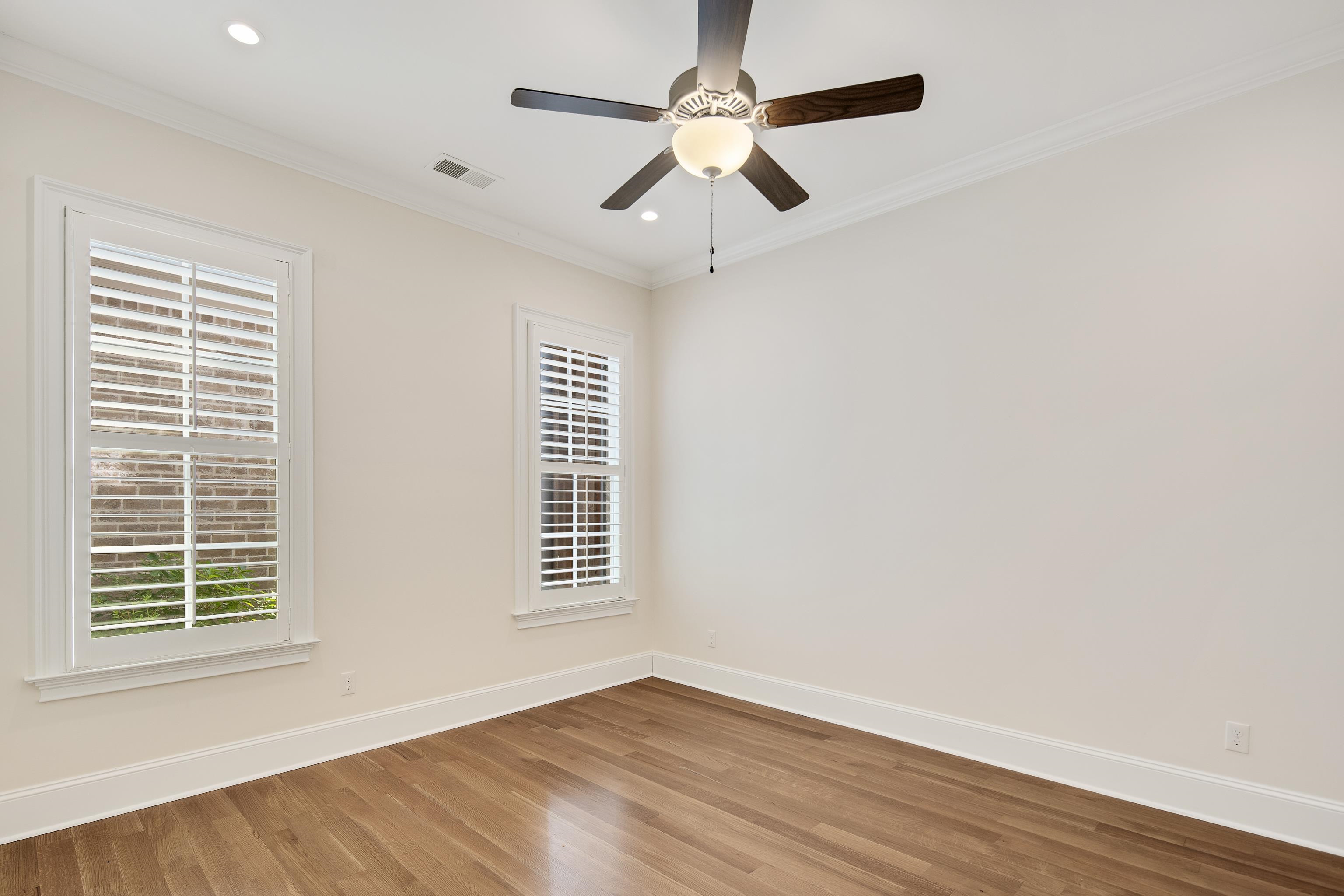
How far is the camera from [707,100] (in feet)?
7.55

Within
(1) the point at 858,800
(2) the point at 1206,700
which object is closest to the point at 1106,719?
(2) the point at 1206,700

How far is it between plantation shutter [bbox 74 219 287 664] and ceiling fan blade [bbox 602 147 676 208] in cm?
170

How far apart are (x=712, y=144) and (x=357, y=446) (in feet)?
7.79

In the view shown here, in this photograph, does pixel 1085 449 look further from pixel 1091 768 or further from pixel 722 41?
pixel 722 41

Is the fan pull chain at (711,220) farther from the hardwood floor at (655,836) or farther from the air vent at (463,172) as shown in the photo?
the hardwood floor at (655,836)

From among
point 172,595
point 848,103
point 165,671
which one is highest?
point 848,103

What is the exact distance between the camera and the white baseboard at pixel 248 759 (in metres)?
2.59

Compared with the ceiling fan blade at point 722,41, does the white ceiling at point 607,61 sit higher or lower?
higher

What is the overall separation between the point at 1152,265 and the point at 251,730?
4.51m

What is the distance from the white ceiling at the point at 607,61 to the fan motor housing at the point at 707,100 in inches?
11.6

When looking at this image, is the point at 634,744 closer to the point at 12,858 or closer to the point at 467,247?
the point at 12,858

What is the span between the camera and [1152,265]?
2969 millimetres

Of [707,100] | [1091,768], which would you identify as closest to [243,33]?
[707,100]

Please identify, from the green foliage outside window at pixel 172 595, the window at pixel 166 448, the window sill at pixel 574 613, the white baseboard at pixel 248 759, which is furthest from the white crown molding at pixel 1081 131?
the green foliage outside window at pixel 172 595
